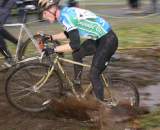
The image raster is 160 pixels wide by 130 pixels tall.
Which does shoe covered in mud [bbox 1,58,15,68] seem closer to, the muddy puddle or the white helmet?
the muddy puddle

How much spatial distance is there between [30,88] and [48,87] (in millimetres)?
268

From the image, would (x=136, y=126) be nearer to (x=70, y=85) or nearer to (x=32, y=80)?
(x=70, y=85)

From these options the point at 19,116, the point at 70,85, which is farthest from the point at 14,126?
the point at 70,85

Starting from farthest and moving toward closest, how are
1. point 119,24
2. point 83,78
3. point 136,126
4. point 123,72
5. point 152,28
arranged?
1. point 119,24
2. point 152,28
3. point 123,72
4. point 83,78
5. point 136,126

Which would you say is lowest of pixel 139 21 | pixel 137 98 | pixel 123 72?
pixel 139 21

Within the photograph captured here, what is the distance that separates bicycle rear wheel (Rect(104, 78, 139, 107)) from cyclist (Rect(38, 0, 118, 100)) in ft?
0.71

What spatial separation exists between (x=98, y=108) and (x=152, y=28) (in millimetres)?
8540

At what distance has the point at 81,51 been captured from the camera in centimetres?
820

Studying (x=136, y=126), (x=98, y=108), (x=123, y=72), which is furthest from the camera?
(x=123, y=72)

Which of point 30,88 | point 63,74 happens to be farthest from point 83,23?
point 30,88

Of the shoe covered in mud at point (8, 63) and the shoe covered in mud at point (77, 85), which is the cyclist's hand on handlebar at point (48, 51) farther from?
the shoe covered in mud at point (8, 63)

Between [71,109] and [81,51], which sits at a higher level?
[81,51]

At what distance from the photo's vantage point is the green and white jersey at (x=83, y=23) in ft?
25.1

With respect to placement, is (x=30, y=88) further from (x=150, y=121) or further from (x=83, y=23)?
(x=150, y=121)
